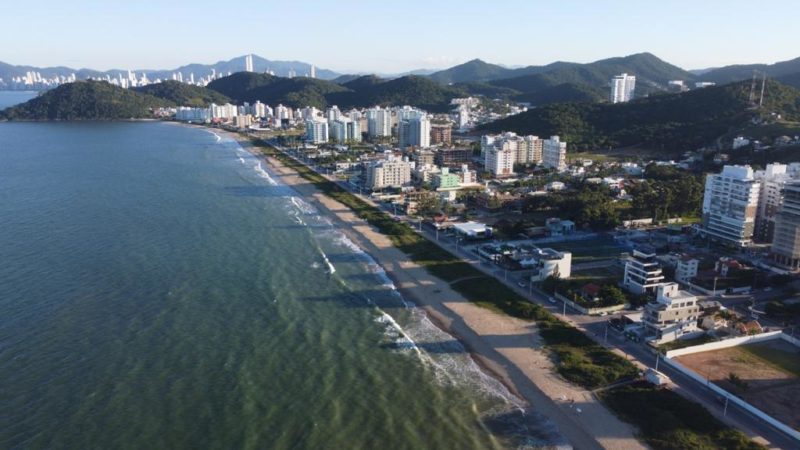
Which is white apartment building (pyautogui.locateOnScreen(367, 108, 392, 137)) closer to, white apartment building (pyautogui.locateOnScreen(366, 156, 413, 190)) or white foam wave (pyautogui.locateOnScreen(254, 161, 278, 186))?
white foam wave (pyautogui.locateOnScreen(254, 161, 278, 186))

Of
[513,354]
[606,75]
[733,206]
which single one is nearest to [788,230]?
[733,206]

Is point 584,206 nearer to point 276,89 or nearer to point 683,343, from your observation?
point 683,343

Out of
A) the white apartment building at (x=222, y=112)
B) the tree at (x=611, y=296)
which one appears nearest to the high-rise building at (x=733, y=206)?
the tree at (x=611, y=296)

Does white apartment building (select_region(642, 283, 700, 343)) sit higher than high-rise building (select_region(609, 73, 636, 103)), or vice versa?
high-rise building (select_region(609, 73, 636, 103))

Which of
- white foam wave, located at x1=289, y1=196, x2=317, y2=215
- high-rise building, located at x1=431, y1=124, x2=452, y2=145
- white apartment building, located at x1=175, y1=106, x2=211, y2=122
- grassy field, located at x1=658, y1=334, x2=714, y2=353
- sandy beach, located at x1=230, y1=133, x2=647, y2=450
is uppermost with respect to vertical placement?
white apartment building, located at x1=175, y1=106, x2=211, y2=122

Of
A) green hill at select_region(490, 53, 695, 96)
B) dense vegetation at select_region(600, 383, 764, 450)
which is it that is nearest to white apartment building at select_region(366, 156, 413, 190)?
dense vegetation at select_region(600, 383, 764, 450)

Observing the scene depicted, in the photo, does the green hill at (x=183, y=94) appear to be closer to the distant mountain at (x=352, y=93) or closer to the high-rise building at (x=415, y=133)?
the distant mountain at (x=352, y=93)
